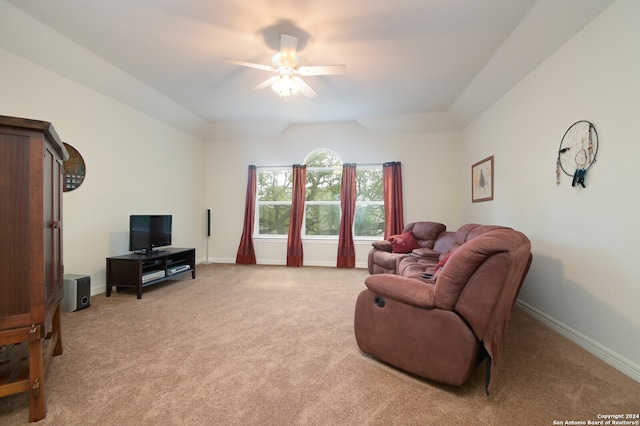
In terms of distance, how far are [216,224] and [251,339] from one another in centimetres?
405

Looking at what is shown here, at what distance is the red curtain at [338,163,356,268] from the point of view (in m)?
5.38

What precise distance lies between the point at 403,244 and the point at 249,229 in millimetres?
3108

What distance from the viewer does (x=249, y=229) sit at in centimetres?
571

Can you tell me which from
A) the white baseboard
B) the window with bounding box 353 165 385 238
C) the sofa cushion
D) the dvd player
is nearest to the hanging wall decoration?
the white baseboard

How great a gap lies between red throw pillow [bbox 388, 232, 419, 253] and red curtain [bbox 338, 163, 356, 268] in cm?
110

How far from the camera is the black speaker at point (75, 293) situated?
114 inches

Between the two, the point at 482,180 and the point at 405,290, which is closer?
the point at 405,290

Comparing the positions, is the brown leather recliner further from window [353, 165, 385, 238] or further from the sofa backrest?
window [353, 165, 385, 238]

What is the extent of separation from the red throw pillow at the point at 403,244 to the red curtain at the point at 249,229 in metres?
2.88

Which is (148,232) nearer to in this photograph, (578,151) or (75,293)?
(75,293)

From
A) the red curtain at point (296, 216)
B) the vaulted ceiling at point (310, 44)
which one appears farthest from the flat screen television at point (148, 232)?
the red curtain at point (296, 216)

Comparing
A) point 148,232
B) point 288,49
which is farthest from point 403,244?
point 148,232

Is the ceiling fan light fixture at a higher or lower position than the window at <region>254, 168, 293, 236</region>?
higher

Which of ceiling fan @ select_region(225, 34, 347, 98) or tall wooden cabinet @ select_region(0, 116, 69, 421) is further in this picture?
ceiling fan @ select_region(225, 34, 347, 98)
